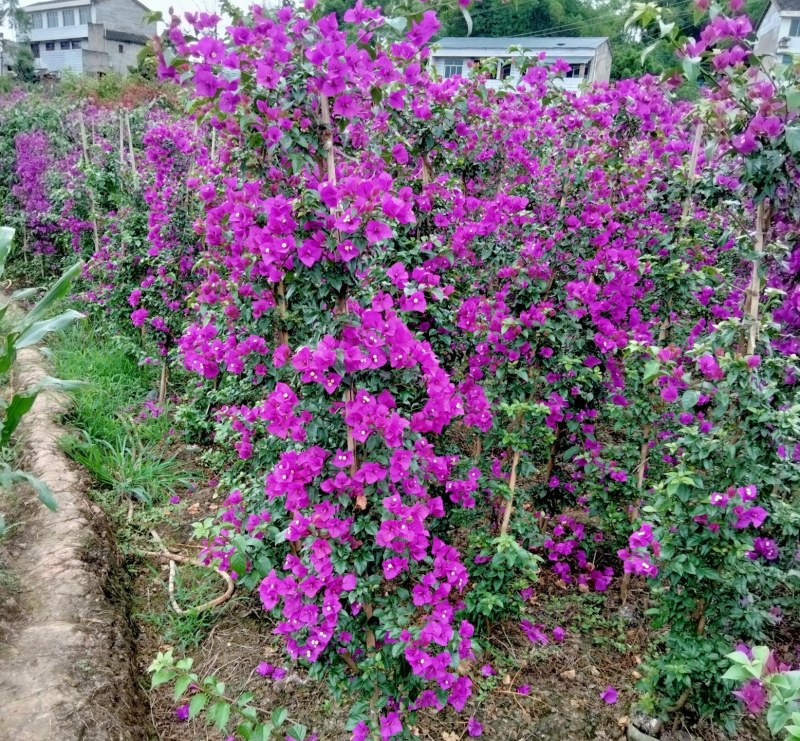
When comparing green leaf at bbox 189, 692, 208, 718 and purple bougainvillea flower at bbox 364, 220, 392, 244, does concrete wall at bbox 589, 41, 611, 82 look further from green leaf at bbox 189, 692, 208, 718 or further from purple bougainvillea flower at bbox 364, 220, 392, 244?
green leaf at bbox 189, 692, 208, 718

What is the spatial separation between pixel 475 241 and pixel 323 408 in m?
1.27

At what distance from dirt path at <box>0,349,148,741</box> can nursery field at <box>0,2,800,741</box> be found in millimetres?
11

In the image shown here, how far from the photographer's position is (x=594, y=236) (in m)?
2.34

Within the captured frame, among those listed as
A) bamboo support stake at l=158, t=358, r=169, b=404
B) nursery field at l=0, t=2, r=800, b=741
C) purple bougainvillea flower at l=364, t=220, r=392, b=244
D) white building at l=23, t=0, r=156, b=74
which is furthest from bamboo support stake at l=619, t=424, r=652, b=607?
white building at l=23, t=0, r=156, b=74

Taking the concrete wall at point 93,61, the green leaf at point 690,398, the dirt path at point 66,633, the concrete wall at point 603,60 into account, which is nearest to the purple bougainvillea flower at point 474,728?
the dirt path at point 66,633

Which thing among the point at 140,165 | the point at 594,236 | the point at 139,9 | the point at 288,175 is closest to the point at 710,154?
the point at 594,236

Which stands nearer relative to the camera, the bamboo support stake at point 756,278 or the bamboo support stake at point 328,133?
the bamboo support stake at point 328,133

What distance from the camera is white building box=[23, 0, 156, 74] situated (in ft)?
101

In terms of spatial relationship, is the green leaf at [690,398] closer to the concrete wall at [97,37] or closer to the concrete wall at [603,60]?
the concrete wall at [603,60]

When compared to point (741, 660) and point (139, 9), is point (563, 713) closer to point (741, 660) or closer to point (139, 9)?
point (741, 660)

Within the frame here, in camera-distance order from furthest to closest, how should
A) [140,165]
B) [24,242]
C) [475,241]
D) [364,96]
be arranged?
1. [24,242]
2. [140,165]
3. [475,241]
4. [364,96]

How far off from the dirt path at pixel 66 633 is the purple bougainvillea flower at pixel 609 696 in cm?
140

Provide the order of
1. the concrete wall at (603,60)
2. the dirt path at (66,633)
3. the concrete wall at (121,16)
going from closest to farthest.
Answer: the dirt path at (66,633) < the concrete wall at (603,60) < the concrete wall at (121,16)

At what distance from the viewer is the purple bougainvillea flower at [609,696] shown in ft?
6.66
